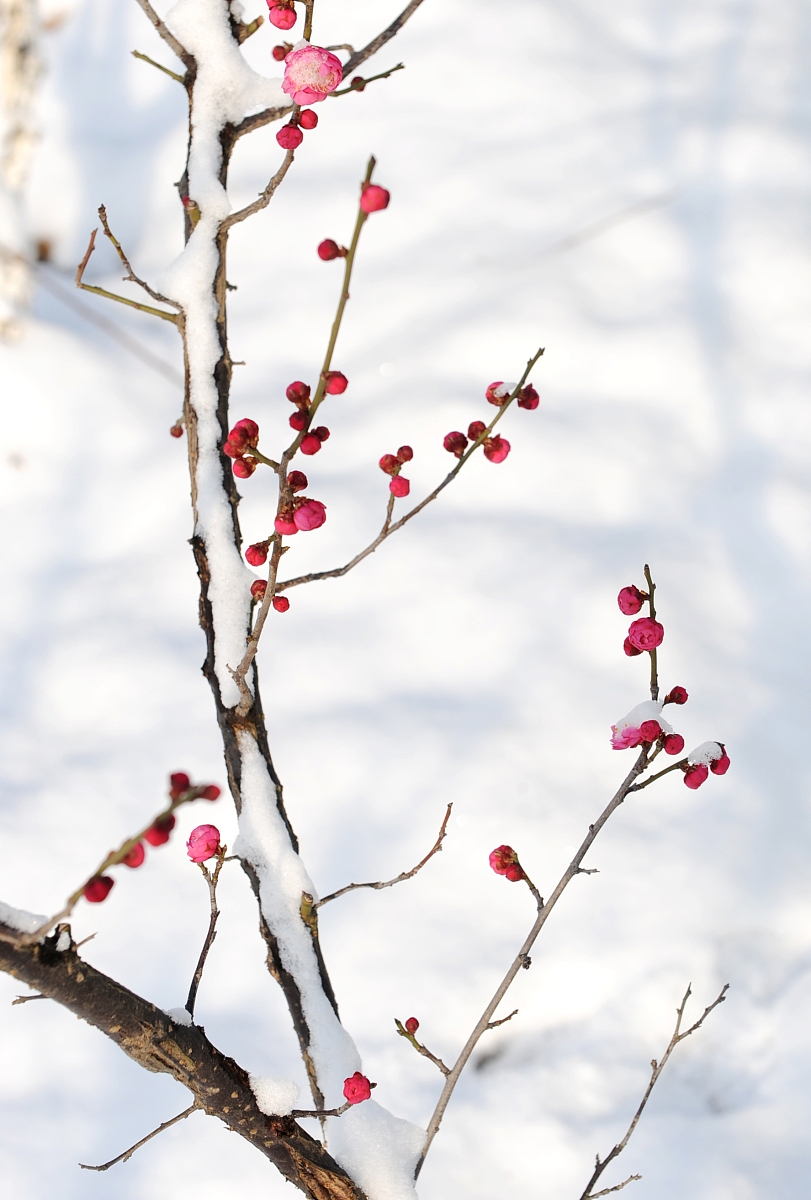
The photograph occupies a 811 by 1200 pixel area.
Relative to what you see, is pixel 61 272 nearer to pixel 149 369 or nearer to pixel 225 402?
pixel 149 369

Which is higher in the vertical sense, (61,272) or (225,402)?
(61,272)

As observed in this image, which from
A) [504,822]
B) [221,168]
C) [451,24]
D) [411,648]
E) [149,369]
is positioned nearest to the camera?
[221,168]

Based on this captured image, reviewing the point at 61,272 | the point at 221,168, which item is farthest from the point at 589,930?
the point at 61,272

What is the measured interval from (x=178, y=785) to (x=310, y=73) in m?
0.55

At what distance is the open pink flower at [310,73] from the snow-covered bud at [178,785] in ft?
1.72

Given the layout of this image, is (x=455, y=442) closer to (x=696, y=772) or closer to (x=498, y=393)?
(x=498, y=393)

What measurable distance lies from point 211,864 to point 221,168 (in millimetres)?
1422

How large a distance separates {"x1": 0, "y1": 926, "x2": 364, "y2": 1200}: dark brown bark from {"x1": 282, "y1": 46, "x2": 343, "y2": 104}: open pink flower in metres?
0.65

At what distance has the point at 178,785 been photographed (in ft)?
1.61

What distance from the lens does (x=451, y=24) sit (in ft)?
9.97

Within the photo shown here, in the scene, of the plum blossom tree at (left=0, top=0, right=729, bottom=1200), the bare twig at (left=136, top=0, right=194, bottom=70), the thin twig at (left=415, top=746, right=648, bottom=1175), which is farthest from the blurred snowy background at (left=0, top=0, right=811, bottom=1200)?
the bare twig at (left=136, top=0, right=194, bottom=70)

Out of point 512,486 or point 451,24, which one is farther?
point 451,24

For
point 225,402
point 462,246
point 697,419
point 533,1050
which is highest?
point 462,246

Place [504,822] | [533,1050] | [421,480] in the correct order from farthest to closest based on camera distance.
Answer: [421,480], [504,822], [533,1050]
